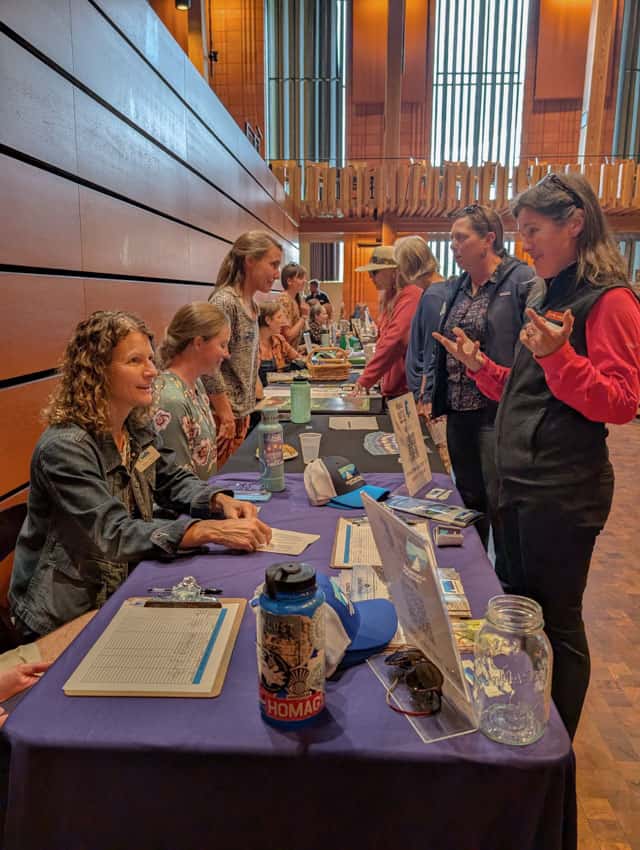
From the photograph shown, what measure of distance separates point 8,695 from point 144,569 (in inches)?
13.4

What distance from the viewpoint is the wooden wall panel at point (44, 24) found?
6.57ft

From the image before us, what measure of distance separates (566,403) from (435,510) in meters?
0.43

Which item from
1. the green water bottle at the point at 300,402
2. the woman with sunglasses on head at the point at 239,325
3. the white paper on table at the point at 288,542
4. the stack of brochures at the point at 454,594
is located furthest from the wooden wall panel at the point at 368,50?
the stack of brochures at the point at 454,594

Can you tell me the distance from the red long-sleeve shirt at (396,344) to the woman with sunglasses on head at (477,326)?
0.73 meters

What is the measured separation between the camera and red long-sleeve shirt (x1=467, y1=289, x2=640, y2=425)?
138 centimetres

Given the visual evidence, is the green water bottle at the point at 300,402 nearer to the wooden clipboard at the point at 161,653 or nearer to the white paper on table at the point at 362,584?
the white paper on table at the point at 362,584

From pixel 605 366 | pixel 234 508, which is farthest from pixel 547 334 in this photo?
pixel 234 508

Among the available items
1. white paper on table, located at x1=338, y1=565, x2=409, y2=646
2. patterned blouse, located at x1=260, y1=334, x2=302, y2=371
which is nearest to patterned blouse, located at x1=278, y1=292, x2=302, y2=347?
patterned blouse, located at x1=260, y1=334, x2=302, y2=371

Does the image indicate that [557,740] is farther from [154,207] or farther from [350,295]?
[350,295]

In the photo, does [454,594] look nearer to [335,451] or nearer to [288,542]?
[288,542]

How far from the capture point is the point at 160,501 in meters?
1.80

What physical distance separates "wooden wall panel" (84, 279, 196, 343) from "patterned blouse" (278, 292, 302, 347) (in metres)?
1.43

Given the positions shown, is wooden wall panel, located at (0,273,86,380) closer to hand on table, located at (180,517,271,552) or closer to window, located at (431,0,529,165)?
hand on table, located at (180,517,271,552)

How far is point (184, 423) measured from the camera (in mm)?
2137
